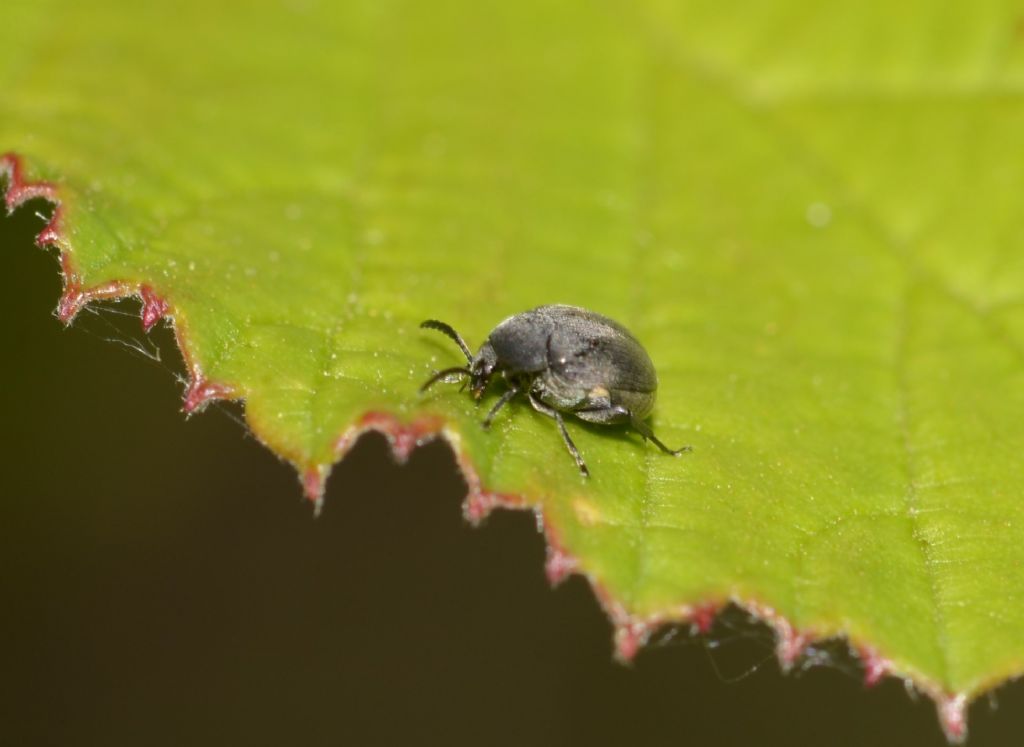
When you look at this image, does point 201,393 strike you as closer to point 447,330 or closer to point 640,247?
point 447,330

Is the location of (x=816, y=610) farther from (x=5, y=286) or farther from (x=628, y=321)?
(x=5, y=286)

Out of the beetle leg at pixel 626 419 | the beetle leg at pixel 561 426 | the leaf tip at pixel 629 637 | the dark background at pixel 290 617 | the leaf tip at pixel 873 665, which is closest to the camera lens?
the leaf tip at pixel 629 637

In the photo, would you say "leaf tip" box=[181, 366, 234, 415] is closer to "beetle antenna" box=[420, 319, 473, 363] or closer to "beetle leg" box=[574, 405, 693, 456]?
"beetle antenna" box=[420, 319, 473, 363]

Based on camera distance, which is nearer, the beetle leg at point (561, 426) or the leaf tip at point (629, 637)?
the leaf tip at point (629, 637)

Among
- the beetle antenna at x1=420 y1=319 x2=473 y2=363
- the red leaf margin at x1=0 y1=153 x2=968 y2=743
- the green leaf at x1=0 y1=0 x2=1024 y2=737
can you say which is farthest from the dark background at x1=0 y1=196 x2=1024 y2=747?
the beetle antenna at x1=420 y1=319 x2=473 y2=363

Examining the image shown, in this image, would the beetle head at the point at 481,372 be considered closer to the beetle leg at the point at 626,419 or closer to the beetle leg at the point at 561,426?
the beetle leg at the point at 561,426

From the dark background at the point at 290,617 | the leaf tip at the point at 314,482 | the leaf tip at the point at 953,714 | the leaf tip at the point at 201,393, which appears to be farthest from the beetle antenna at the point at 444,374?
the dark background at the point at 290,617

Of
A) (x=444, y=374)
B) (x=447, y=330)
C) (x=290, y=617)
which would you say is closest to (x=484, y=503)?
(x=444, y=374)

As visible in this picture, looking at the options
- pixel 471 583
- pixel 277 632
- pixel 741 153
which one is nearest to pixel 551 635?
pixel 471 583
